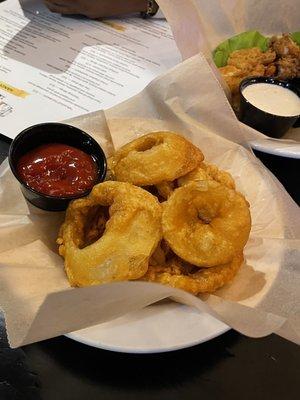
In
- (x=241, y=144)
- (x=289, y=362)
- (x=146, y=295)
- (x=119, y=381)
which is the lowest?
(x=289, y=362)

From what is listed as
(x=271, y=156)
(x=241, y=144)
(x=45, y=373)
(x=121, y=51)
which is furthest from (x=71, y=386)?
(x=121, y=51)

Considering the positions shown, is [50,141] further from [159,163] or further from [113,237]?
[113,237]

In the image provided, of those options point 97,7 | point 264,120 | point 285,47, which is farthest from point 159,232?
point 97,7

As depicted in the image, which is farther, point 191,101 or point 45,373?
point 191,101

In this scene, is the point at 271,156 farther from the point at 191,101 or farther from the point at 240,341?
the point at 240,341

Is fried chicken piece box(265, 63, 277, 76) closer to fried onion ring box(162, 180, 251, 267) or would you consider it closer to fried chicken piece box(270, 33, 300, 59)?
fried chicken piece box(270, 33, 300, 59)

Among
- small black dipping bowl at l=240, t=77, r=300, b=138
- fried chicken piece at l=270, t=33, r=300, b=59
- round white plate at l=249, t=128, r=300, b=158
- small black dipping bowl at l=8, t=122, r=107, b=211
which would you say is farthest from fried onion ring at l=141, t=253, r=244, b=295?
fried chicken piece at l=270, t=33, r=300, b=59
